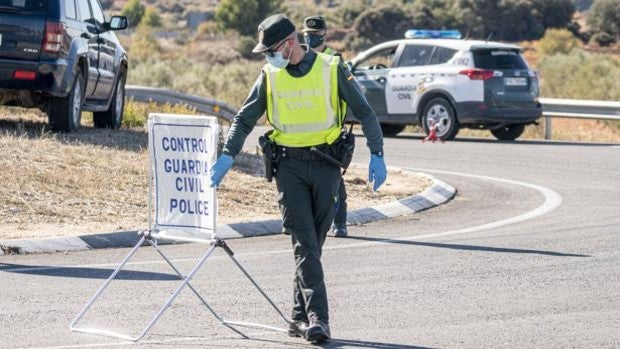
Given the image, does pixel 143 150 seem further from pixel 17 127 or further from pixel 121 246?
pixel 121 246

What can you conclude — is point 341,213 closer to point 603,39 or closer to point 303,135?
point 303,135

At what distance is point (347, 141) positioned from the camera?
8.50 metres

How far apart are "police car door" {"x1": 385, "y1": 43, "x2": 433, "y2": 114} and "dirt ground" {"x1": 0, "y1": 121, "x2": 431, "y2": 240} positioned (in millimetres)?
7727

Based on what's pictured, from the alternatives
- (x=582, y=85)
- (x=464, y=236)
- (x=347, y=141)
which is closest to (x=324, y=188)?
(x=347, y=141)

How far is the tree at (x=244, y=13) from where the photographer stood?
252 feet

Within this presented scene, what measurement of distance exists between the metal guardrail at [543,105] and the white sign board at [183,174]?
17.9 m

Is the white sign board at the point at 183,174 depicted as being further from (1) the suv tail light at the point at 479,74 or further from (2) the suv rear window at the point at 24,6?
(1) the suv tail light at the point at 479,74

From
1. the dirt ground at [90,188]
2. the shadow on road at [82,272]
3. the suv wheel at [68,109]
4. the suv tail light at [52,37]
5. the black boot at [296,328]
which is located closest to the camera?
the black boot at [296,328]

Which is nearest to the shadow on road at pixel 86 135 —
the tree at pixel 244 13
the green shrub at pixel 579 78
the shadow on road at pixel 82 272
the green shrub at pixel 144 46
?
the shadow on road at pixel 82 272

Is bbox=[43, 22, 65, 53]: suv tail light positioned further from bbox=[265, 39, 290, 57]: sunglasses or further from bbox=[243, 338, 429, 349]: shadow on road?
bbox=[243, 338, 429, 349]: shadow on road

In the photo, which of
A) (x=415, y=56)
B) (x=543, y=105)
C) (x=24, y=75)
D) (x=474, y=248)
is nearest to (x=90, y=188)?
(x=24, y=75)

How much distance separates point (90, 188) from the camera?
14.4 metres

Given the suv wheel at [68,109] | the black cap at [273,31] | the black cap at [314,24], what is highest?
the black cap at [273,31]

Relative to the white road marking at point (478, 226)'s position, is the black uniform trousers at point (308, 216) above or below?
above
